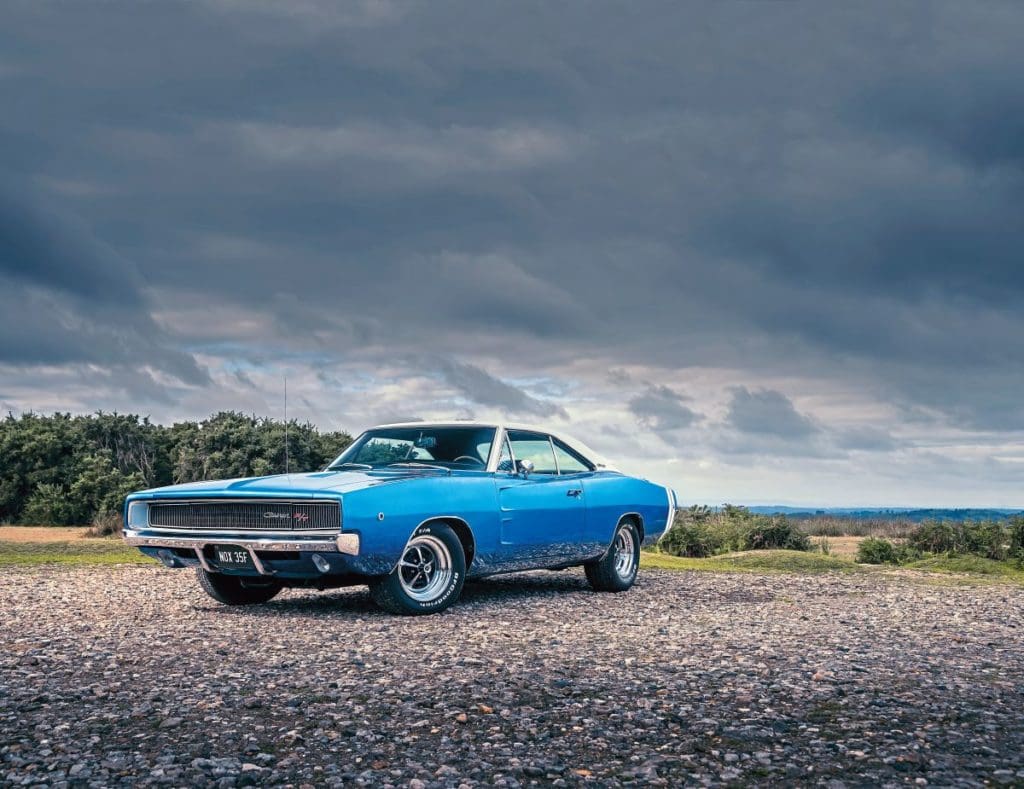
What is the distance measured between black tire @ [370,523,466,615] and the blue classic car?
12mm

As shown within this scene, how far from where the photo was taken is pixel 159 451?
120 feet

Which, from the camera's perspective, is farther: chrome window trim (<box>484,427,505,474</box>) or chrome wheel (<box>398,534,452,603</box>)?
chrome window trim (<box>484,427,505,474</box>)

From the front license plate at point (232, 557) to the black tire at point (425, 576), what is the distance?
1.10m

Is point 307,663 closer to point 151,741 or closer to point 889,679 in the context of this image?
point 151,741

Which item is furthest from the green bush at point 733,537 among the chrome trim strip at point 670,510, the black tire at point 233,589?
the black tire at point 233,589

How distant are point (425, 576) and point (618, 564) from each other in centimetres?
335

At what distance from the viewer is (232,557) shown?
9.49 m

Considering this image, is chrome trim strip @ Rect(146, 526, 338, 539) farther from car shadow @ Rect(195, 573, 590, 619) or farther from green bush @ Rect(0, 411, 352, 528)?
green bush @ Rect(0, 411, 352, 528)

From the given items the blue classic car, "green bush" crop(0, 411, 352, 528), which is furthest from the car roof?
"green bush" crop(0, 411, 352, 528)

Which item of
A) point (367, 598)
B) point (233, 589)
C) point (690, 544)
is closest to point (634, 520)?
point (367, 598)

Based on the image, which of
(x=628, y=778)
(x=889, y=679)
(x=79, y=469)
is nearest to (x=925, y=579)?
(x=889, y=679)

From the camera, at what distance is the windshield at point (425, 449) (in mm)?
11055

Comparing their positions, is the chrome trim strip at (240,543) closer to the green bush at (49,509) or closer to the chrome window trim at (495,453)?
the chrome window trim at (495,453)

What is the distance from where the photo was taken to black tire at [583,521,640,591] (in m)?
12.3
